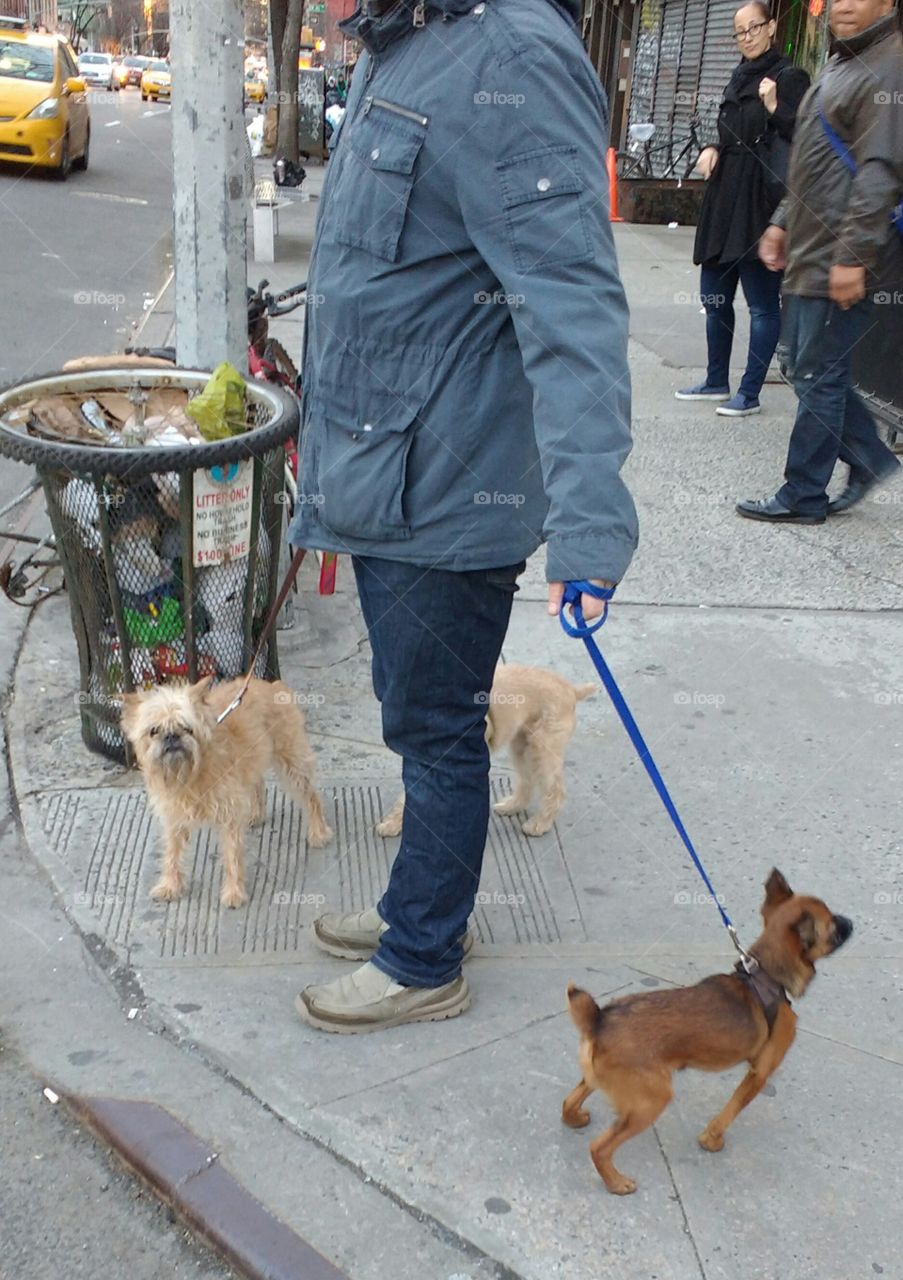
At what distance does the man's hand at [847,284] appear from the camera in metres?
5.44

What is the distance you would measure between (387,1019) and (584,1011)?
691 millimetres

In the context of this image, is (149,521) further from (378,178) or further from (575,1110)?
(575,1110)

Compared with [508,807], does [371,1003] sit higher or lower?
higher

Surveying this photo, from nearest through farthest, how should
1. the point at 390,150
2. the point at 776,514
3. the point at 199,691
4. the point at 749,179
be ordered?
the point at 390,150 < the point at 199,691 < the point at 776,514 < the point at 749,179

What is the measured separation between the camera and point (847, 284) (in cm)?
548

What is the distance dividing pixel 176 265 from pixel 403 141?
2.43m

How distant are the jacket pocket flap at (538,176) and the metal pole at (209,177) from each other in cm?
Result: 229

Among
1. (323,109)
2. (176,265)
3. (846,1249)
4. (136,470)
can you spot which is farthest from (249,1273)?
(323,109)

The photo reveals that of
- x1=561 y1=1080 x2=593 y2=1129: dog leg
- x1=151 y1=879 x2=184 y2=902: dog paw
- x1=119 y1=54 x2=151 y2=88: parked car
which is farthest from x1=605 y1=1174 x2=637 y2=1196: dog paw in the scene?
x1=119 y1=54 x2=151 y2=88: parked car

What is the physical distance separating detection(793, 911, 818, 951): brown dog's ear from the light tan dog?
128 centimetres

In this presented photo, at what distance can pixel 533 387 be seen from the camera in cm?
240

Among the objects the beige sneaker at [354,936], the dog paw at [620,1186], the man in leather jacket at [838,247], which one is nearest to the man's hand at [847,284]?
the man in leather jacket at [838,247]

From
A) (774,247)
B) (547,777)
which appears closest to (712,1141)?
(547,777)

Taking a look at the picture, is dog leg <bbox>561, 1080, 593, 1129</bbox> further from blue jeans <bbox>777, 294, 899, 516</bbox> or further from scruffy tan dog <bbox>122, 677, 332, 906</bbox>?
blue jeans <bbox>777, 294, 899, 516</bbox>
